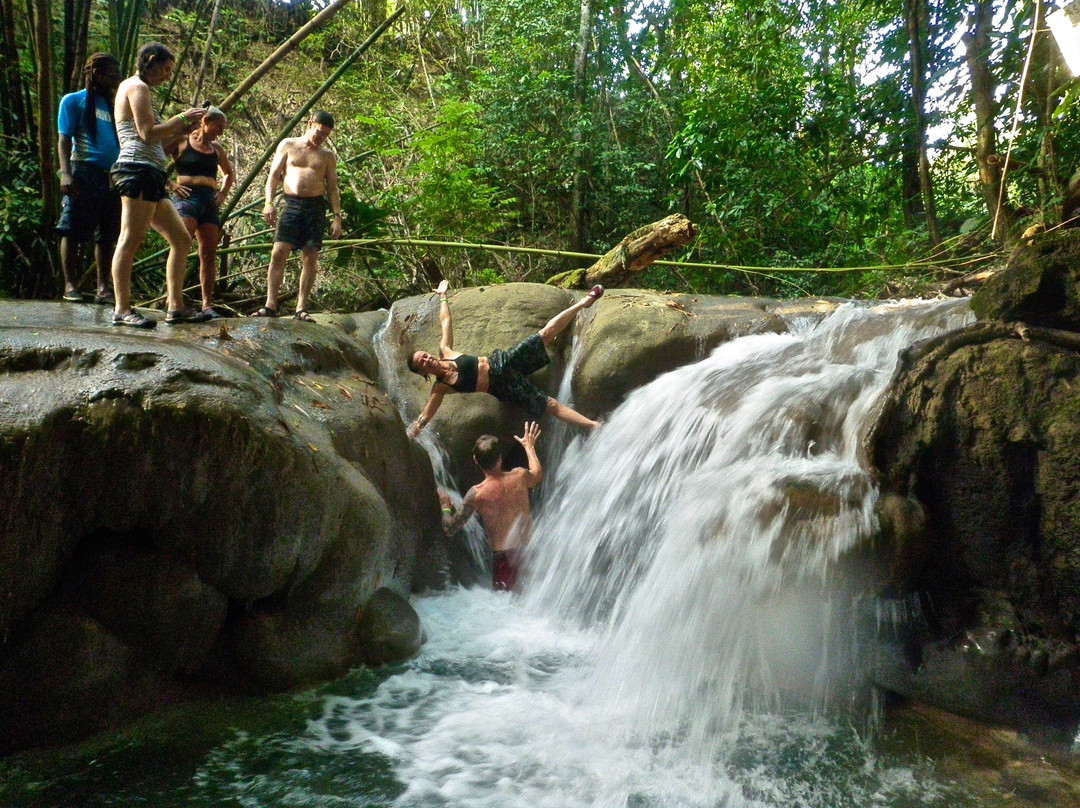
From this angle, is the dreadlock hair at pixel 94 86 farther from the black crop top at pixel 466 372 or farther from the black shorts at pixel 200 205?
the black crop top at pixel 466 372

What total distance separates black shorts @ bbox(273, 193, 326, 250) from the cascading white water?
306 cm

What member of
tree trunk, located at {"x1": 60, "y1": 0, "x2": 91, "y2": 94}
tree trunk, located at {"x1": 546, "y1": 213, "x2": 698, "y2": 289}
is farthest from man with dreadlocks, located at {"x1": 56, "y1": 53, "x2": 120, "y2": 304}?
tree trunk, located at {"x1": 546, "y1": 213, "x2": 698, "y2": 289}

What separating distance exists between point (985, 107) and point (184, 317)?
8.91 metres

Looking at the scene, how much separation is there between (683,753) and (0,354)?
3.66 metres

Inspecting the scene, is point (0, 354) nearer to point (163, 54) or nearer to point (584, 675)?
point (163, 54)

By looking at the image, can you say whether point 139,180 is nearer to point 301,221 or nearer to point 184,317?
point 184,317

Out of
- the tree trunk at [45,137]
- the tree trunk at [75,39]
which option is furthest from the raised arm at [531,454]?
the tree trunk at [75,39]

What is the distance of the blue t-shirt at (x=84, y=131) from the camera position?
526 centimetres

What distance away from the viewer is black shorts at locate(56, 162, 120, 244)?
5410 millimetres

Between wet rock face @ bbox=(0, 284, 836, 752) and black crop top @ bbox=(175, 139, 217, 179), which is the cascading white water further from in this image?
black crop top @ bbox=(175, 139, 217, 179)

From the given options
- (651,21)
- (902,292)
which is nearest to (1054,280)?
(902,292)

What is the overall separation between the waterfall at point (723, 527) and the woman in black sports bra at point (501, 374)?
0.52 m

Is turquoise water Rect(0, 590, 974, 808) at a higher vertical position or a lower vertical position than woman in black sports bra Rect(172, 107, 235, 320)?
lower

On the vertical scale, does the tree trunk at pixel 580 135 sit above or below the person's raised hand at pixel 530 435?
above
